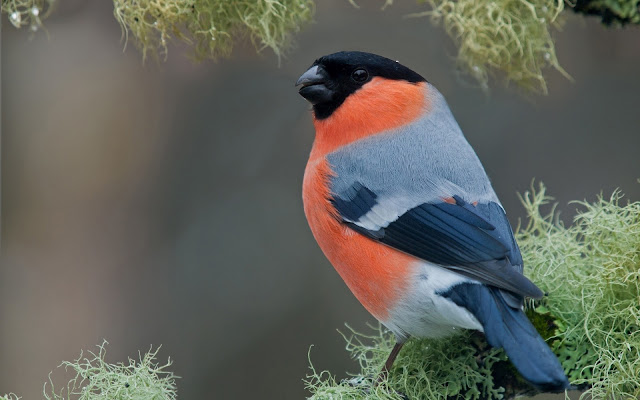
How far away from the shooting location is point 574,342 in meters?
2.03

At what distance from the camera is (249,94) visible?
13.7ft

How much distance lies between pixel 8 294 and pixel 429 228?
266cm

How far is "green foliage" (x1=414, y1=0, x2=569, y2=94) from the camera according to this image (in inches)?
93.4

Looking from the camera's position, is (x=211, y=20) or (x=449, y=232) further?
(x=211, y=20)

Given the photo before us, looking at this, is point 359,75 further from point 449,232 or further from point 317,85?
point 449,232

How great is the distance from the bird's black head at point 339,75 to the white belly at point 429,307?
69cm

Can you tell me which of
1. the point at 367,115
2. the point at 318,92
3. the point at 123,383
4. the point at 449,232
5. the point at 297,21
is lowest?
the point at 123,383

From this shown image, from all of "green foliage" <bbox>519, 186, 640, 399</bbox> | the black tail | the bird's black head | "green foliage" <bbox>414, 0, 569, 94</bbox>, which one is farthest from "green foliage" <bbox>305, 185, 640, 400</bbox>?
the bird's black head

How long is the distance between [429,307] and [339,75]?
85 cm

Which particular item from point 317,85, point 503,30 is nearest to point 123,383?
point 317,85

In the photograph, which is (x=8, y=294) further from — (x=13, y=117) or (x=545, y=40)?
(x=545, y=40)

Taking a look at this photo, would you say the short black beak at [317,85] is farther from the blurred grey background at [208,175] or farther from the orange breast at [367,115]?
the blurred grey background at [208,175]

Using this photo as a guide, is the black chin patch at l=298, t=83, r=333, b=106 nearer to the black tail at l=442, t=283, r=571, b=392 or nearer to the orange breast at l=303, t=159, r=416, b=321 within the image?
the orange breast at l=303, t=159, r=416, b=321

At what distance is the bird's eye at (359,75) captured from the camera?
245cm
